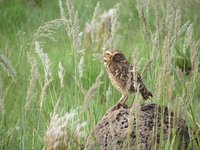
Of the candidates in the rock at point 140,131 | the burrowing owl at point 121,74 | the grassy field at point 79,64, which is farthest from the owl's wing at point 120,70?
the rock at point 140,131

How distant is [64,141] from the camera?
404 cm

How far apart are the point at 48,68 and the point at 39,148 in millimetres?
770

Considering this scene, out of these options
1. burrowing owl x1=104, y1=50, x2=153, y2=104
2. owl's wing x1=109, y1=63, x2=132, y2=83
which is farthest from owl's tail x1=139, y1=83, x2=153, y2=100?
owl's wing x1=109, y1=63, x2=132, y2=83

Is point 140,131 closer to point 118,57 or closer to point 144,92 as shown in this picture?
point 144,92

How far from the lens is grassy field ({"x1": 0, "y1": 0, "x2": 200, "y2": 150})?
4.02 m

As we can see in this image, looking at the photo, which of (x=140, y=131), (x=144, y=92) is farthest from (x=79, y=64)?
(x=144, y=92)

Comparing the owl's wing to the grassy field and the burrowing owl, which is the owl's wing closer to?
the burrowing owl

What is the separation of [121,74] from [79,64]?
64 centimetres

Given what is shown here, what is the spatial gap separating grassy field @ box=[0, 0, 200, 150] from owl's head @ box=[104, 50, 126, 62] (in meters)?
0.06

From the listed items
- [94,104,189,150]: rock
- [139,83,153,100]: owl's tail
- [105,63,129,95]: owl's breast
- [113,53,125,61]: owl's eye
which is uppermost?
[113,53,125,61]: owl's eye

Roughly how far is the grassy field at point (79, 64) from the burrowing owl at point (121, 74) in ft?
0.25

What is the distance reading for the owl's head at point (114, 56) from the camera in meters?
5.20

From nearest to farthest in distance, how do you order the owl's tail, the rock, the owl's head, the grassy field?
the grassy field → the rock → the owl's tail → the owl's head

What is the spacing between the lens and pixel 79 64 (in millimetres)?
4445
